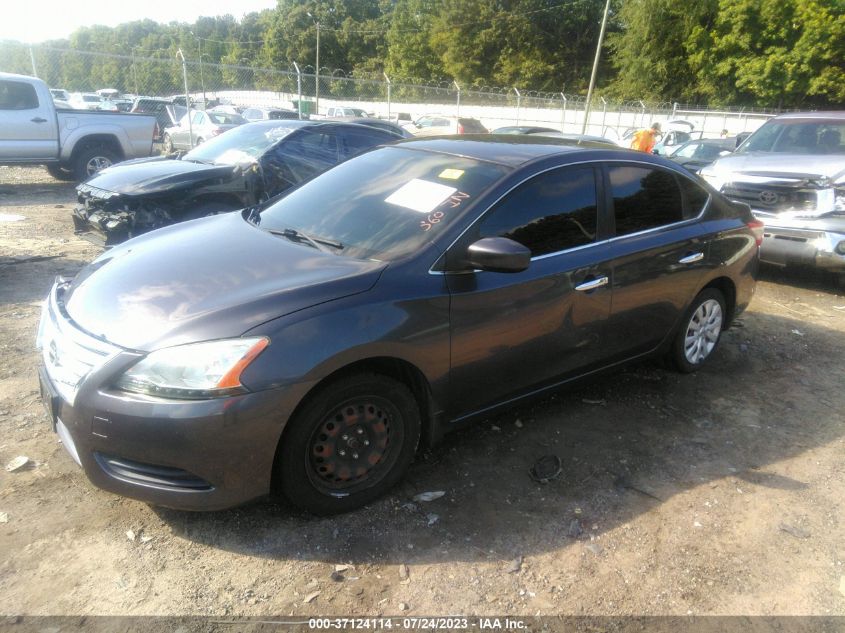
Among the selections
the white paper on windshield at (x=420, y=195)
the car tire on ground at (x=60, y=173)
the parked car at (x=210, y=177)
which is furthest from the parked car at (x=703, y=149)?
the car tire on ground at (x=60, y=173)

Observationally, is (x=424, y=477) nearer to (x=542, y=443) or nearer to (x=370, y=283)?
(x=542, y=443)

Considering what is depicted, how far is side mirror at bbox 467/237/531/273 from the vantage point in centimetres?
285

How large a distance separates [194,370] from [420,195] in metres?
1.56

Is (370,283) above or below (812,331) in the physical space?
above

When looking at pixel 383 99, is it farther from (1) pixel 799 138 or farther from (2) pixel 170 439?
(2) pixel 170 439

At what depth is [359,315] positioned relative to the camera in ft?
8.59

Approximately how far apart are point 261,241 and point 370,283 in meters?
0.85

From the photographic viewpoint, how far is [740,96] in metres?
41.2

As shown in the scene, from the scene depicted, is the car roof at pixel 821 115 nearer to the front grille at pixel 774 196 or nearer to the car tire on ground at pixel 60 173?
the front grille at pixel 774 196

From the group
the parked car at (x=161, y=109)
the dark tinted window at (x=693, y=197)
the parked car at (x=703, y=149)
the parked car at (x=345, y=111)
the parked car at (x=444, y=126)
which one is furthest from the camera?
the parked car at (x=345, y=111)

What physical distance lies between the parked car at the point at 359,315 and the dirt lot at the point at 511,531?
0.29 metres

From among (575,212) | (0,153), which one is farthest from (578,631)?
(0,153)

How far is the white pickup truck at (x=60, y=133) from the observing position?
35.6ft

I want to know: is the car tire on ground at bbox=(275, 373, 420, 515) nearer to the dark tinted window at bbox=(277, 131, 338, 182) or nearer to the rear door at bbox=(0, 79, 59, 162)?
the dark tinted window at bbox=(277, 131, 338, 182)
